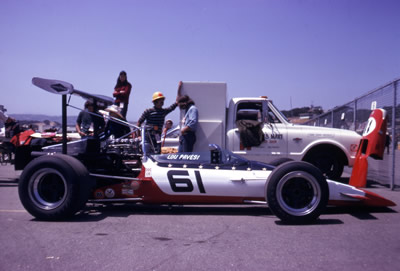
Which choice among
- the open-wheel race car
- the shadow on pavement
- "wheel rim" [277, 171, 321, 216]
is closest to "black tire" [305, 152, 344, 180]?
the open-wheel race car

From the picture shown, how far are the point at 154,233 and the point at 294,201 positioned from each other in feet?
5.56

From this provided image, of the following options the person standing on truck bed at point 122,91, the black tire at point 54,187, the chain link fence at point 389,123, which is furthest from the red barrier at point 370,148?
the person standing on truck bed at point 122,91

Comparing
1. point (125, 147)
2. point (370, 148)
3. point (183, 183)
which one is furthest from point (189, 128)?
point (370, 148)

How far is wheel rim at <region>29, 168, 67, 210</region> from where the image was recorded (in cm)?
463

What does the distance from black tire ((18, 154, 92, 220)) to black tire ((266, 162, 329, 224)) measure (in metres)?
2.28

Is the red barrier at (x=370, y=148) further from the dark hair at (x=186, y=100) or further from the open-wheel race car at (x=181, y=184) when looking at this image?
the dark hair at (x=186, y=100)

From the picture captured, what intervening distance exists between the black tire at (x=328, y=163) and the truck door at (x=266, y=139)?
690mm

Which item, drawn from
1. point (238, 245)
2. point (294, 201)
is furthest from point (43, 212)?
point (294, 201)

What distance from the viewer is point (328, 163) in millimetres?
8000

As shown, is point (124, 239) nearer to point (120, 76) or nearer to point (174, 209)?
point (174, 209)

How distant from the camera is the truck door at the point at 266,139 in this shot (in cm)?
800

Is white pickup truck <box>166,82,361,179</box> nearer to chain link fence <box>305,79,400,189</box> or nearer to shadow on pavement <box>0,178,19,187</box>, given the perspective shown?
chain link fence <box>305,79,400,189</box>

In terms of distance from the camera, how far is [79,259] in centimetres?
322

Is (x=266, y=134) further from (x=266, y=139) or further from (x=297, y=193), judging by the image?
(x=297, y=193)
